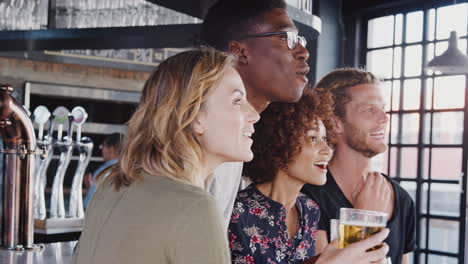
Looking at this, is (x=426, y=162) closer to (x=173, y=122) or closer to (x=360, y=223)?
(x=360, y=223)

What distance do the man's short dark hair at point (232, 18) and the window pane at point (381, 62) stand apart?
4.48 meters

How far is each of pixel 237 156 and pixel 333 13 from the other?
4.61 meters

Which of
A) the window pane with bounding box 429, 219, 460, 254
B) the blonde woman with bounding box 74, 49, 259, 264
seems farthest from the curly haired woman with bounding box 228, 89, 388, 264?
the window pane with bounding box 429, 219, 460, 254

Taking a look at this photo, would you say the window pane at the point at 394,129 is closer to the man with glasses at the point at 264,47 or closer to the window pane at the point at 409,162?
the window pane at the point at 409,162

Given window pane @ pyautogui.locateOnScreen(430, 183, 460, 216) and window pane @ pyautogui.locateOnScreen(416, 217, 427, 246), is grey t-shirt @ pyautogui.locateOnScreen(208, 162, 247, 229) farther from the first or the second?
window pane @ pyautogui.locateOnScreen(416, 217, 427, 246)

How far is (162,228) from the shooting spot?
85 cm

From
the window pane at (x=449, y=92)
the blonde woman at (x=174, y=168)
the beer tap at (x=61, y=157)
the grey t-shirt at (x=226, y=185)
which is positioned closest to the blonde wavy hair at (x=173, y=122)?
the blonde woman at (x=174, y=168)

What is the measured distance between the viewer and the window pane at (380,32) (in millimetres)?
5781

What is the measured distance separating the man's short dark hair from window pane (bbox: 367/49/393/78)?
448 cm

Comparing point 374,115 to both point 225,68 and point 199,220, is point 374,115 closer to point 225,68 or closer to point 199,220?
point 225,68

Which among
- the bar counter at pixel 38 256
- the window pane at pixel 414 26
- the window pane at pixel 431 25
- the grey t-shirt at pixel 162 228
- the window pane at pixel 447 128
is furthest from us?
the window pane at pixel 414 26

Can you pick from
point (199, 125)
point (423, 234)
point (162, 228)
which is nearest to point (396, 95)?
point (423, 234)

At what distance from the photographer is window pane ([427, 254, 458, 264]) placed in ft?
17.1

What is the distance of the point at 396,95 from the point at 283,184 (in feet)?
14.6
